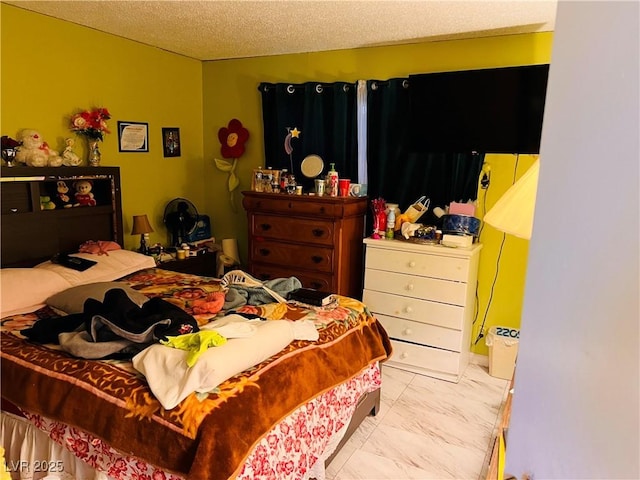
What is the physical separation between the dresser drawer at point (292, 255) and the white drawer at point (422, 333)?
60cm

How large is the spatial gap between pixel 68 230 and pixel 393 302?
2.41 m

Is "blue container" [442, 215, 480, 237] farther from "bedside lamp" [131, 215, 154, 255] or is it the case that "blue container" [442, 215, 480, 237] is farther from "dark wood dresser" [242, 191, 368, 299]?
"bedside lamp" [131, 215, 154, 255]

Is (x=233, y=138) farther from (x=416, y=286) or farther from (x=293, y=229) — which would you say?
(x=416, y=286)

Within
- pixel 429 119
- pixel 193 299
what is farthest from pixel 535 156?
pixel 193 299

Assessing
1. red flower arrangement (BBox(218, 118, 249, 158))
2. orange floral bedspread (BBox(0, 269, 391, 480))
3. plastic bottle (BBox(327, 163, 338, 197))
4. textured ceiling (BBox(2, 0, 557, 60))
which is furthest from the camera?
red flower arrangement (BBox(218, 118, 249, 158))

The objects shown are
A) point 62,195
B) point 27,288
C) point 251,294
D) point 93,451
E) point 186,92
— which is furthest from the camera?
point 186,92

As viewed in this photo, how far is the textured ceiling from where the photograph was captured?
2711 millimetres

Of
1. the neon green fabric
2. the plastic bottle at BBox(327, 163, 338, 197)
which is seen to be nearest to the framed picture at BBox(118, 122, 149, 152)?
the plastic bottle at BBox(327, 163, 338, 197)

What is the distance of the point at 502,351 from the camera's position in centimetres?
330

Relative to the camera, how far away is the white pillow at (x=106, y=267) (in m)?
2.77

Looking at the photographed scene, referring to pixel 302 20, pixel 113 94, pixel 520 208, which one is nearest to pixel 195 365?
pixel 520 208

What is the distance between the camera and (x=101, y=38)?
3424 mm

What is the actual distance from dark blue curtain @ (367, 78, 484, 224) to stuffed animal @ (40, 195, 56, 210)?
236 centimetres

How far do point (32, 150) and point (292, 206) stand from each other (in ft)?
5.88
